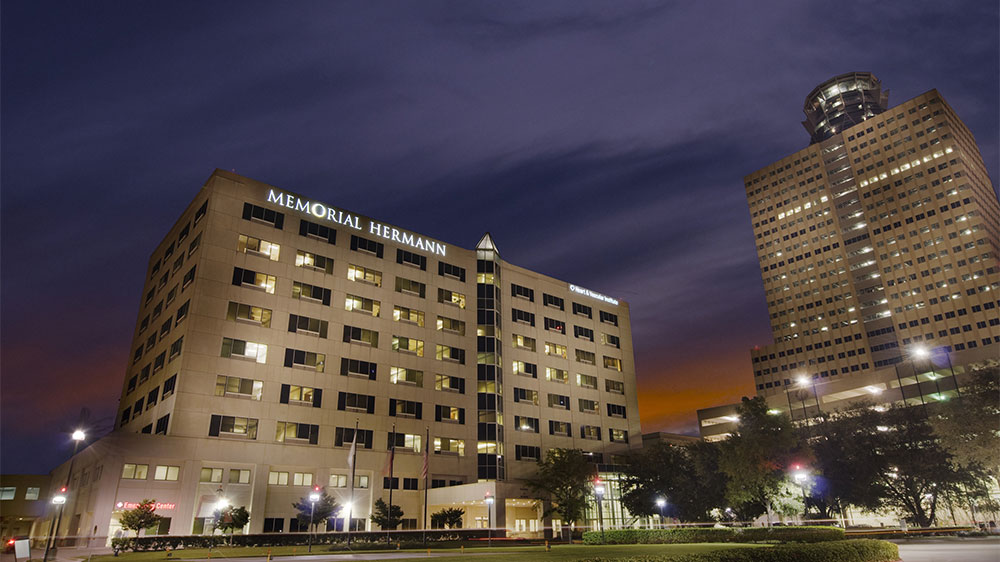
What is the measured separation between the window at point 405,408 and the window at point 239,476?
18549 mm

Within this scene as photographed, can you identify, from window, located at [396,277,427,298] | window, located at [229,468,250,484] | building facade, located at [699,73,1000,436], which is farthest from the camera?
building facade, located at [699,73,1000,436]

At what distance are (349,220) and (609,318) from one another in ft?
172

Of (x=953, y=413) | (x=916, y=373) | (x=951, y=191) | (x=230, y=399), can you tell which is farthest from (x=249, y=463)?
(x=951, y=191)

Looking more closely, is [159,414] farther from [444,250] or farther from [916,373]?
[916,373]

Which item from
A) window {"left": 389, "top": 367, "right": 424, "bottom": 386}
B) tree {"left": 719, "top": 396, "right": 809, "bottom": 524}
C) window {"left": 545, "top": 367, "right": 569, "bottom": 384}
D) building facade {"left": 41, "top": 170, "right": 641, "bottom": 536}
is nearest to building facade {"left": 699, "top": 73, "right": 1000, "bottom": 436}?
window {"left": 545, "top": 367, "right": 569, "bottom": 384}

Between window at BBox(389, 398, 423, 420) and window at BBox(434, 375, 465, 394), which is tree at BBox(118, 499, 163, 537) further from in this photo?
window at BBox(434, 375, 465, 394)

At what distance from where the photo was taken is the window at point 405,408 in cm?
7569

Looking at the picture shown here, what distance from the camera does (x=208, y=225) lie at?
2685 inches

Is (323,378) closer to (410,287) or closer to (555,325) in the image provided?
(410,287)

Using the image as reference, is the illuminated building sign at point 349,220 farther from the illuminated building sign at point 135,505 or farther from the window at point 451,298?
the illuminated building sign at point 135,505

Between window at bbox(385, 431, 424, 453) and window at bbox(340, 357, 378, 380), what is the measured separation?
792 cm

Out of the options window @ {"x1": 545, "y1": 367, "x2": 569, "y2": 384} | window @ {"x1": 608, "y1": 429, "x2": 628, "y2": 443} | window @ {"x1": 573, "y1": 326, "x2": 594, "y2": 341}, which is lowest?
window @ {"x1": 608, "y1": 429, "x2": 628, "y2": 443}

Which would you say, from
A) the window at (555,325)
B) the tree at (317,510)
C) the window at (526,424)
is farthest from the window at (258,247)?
the window at (555,325)

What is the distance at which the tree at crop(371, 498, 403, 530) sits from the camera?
210 feet
